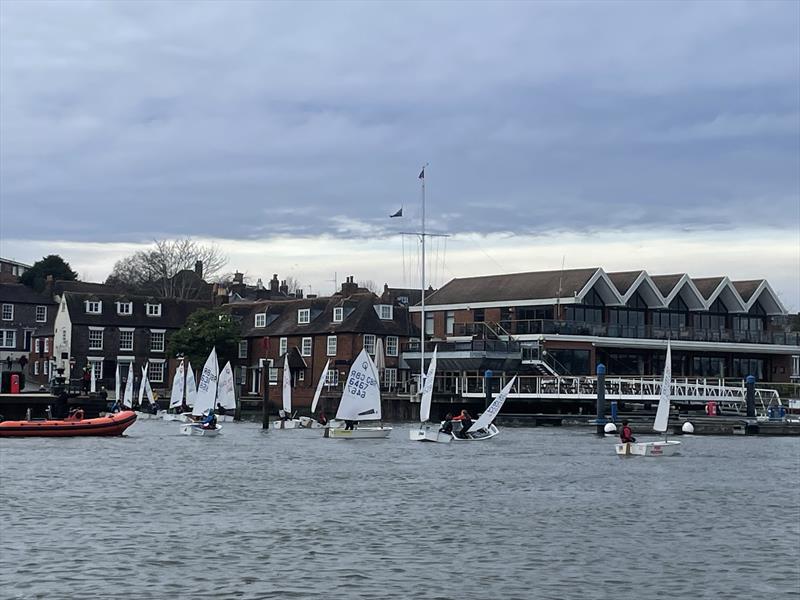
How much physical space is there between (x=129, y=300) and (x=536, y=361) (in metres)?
44.6

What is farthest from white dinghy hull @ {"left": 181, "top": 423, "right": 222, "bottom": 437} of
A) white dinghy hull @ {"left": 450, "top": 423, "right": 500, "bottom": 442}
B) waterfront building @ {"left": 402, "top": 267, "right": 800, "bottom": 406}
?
waterfront building @ {"left": 402, "top": 267, "right": 800, "bottom": 406}

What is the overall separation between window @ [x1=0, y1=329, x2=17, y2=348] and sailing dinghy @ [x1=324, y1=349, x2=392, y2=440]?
76999mm

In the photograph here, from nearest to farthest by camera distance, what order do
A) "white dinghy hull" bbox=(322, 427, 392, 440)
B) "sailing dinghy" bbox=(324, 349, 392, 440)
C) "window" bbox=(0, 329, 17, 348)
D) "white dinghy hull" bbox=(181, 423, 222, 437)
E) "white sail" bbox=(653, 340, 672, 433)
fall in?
"white sail" bbox=(653, 340, 672, 433)
"sailing dinghy" bbox=(324, 349, 392, 440)
"white dinghy hull" bbox=(322, 427, 392, 440)
"white dinghy hull" bbox=(181, 423, 222, 437)
"window" bbox=(0, 329, 17, 348)

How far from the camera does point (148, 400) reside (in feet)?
371

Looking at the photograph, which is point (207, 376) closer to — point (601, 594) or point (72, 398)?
point (72, 398)

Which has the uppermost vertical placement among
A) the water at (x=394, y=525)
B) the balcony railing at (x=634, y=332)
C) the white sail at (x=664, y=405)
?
the balcony railing at (x=634, y=332)

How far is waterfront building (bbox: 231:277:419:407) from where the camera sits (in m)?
110

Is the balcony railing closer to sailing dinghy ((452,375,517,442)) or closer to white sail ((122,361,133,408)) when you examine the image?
white sail ((122,361,133,408))

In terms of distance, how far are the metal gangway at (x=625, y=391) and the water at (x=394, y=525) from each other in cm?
3013

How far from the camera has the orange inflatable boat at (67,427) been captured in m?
66.2

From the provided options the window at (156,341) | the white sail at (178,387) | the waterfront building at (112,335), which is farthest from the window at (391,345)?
the window at (156,341)

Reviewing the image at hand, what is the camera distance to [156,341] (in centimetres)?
12431

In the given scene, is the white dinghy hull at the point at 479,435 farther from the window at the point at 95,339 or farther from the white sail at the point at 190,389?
the window at the point at 95,339

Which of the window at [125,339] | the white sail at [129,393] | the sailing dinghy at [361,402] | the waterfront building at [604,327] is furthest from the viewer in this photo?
the window at [125,339]
